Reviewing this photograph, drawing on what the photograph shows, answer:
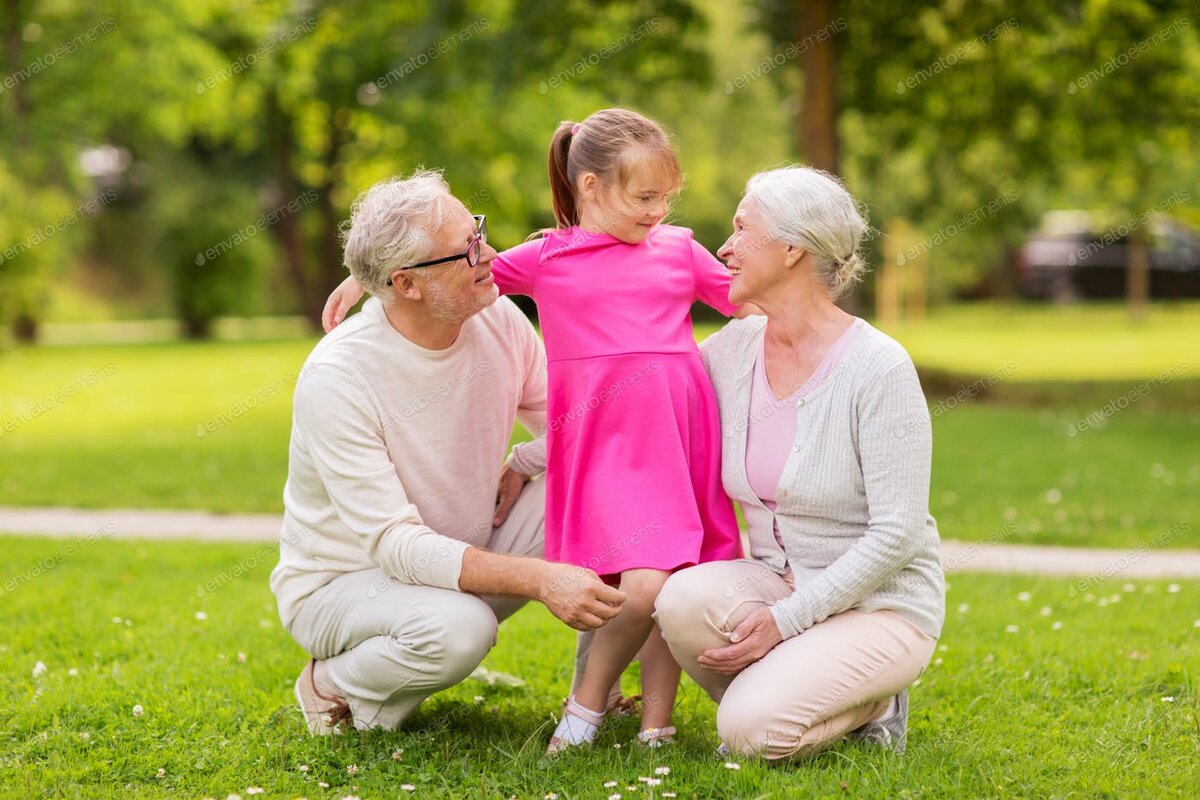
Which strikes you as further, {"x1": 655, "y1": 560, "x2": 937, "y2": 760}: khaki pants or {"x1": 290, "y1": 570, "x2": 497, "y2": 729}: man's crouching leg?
{"x1": 290, "y1": 570, "x2": 497, "y2": 729}: man's crouching leg

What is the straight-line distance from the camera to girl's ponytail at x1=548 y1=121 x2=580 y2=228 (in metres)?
3.68

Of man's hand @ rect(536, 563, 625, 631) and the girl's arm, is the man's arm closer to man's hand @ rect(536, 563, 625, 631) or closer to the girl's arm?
man's hand @ rect(536, 563, 625, 631)

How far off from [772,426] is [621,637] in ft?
2.31

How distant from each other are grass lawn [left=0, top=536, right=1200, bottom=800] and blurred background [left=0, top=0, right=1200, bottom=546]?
6.31 ft

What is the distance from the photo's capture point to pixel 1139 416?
38.1 ft

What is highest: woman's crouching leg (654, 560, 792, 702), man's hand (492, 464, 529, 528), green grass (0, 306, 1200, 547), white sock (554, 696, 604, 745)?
man's hand (492, 464, 529, 528)

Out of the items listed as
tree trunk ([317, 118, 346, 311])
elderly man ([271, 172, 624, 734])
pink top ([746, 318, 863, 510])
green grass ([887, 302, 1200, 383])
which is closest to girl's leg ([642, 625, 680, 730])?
elderly man ([271, 172, 624, 734])

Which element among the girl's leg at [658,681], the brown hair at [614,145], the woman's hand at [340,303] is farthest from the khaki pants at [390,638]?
the brown hair at [614,145]

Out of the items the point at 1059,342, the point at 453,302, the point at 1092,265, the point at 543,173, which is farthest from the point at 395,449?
the point at 1092,265

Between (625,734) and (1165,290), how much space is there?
92.8 ft

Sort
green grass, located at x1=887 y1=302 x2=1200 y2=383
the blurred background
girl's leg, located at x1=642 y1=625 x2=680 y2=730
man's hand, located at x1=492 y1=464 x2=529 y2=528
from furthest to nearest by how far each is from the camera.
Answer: green grass, located at x1=887 y1=302 x2=1200 y2=383, the blurred background, man's hand, located at x1=492 y1=464 x2=529 y2=528, girl's leg, located at x1=642 y1=625 x2=680 y2=730

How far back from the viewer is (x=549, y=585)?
329 cm

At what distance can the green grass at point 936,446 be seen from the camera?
7383 millimetres

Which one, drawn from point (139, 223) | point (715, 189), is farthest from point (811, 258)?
point (139, 223)
